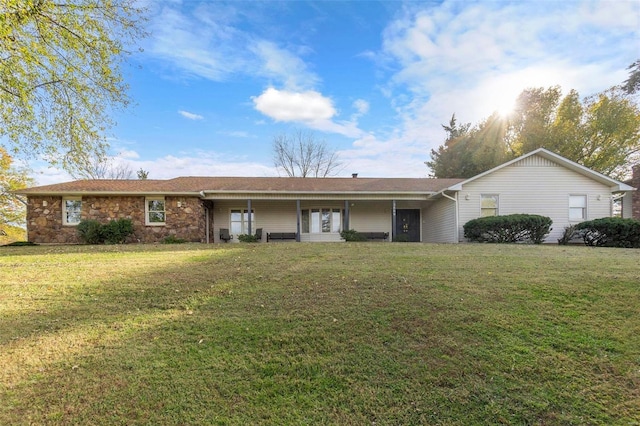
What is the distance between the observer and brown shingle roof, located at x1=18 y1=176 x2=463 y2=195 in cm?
1465

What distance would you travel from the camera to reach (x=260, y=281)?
585 centimetres

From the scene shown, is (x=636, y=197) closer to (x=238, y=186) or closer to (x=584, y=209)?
(x=584, y=209)

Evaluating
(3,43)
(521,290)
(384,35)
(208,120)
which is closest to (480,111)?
(384,35)

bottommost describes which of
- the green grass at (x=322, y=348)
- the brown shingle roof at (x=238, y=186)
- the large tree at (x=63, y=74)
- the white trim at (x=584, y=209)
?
the green grass at (x=322, y=348)

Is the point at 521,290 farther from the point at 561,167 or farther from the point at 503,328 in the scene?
the point at 561,167

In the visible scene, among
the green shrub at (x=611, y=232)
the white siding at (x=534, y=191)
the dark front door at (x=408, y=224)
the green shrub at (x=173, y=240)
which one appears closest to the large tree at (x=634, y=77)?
the white siding at (x=534, y=191)

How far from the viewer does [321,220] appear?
17953mm

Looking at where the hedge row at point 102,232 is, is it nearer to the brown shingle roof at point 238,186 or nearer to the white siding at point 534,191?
the brown shingle roof at point 238,186

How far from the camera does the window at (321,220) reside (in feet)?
58.7

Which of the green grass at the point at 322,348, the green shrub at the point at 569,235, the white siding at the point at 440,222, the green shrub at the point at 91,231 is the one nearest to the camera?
the green grass at the point at 322,348

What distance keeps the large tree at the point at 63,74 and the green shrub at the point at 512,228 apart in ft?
43.6

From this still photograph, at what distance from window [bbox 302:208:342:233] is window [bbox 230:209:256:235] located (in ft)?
8.79

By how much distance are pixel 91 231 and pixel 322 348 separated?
45.1 feet

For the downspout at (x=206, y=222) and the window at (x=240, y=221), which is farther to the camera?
the window at (x=240, y=221)
